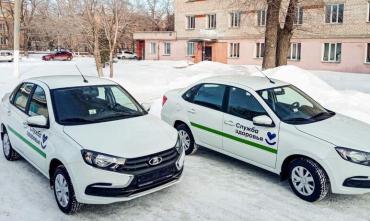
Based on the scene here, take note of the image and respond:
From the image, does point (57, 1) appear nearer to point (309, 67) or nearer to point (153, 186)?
point (153, 186)

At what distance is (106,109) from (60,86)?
0.76 metres

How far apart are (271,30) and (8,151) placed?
13149 mm

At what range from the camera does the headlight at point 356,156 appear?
4.73 metres

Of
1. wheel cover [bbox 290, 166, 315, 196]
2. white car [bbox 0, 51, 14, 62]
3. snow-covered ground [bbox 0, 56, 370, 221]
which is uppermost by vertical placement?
white car [bbox 0, 51, 14, 62]

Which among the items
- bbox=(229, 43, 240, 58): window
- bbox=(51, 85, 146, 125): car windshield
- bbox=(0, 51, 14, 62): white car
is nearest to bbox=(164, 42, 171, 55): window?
bbox=(229, 43, 240, 58): window

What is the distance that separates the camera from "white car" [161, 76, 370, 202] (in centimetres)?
479

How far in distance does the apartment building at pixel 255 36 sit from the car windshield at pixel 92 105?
18.1 meters

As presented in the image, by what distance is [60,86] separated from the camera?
555 centimetres

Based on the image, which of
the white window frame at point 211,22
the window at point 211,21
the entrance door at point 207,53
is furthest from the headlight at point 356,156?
the window at point 211,21

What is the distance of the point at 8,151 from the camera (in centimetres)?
649

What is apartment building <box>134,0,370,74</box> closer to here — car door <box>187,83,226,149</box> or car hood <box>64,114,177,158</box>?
car door <box>187,83,226,149</box>

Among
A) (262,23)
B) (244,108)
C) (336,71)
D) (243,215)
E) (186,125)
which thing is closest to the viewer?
(243,215)

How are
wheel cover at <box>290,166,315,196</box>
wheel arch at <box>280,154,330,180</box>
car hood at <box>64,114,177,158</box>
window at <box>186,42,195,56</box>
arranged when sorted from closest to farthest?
car hood at <box>64,114,177,158</box>, wheel cover at <box>290,166,315,196</box>, wheel arch at <box>280,154,330,180</box>, window at <box>186,42,195,56</box>

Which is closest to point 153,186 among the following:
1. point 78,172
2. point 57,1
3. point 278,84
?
point 78,172
